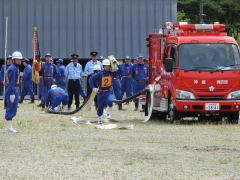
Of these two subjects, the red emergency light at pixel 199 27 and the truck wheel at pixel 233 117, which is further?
the red emergency light at pixel 199 27

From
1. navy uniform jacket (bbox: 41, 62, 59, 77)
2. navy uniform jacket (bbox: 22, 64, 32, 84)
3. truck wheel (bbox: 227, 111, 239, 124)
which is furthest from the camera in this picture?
navy uniform jacket (bbox: 22, 64, 32, 84)

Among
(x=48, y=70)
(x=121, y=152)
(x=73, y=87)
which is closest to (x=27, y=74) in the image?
(x=48, y=70)

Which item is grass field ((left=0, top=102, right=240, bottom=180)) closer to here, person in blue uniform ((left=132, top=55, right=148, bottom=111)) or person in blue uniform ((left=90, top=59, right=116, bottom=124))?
person in blue uniform ((left=90, top=59, right=116, bottom=124))

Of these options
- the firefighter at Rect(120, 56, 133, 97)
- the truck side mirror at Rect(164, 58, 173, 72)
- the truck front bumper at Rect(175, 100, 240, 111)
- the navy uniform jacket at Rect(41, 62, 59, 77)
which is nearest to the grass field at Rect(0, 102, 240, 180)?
the truck front bumper at Rect(175, 100, 240, 111)

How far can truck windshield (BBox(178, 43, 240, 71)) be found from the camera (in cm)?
2012

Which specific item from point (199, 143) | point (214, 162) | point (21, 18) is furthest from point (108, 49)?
point (214, 162)

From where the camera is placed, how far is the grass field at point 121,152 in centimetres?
1128

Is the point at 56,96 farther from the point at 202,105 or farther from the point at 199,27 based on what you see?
the point at 202,105

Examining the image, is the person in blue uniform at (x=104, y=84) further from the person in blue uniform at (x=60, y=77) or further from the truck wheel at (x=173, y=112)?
the person in blue uniform at (x=60, y=77)

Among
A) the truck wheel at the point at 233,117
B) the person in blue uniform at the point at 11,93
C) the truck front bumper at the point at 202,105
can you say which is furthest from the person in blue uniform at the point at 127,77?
the person in blue uniform at the point at 11,93

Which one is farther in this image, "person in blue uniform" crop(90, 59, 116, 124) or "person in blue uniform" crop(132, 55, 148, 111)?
"person in blue uniform" crop(132, 55, 148, 111)

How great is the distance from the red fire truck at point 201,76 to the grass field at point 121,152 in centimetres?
56

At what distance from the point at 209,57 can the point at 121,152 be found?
23.4 ft

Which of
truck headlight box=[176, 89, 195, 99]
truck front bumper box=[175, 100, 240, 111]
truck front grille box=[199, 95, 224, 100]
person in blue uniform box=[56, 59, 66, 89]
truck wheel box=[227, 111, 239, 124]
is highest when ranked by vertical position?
person in blue uniform box=[56, 59, 66, 89]
